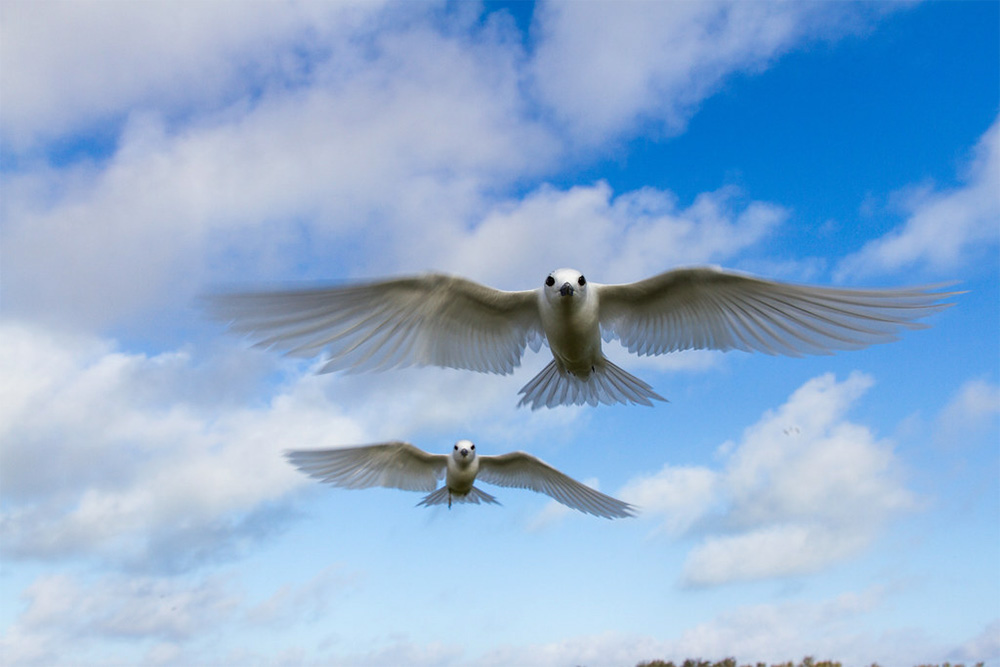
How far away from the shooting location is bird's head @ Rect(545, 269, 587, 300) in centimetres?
1052

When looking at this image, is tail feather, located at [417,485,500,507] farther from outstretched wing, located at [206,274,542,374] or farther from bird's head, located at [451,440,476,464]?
outstretched wing, located at [206,274,542,374]

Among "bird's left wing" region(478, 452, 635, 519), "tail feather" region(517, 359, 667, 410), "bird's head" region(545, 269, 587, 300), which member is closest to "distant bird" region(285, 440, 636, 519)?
"bird's left wing" region(478, 452, 635, 519)

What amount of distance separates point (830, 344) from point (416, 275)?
5294 mm

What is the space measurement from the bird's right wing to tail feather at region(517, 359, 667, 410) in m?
5.58

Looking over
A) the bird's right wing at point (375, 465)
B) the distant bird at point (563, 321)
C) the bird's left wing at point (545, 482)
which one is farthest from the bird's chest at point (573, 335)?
the bird's right wing at point (375, 465)

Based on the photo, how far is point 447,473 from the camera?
17.9 meters

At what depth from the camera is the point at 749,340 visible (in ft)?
36.4

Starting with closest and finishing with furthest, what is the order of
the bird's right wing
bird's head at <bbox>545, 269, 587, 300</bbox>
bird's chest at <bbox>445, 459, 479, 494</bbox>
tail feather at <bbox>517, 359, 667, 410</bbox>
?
bird's head at <bbox>545, 269, 587, 300</bbox>
tail feather at <bbox>517, 359, 667, 410</bbox>
the bird's right wing
bird's chest at <bbox>445, 459, 479, 494</bbox>

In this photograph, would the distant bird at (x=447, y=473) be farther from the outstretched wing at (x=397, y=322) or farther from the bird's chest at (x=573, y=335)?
the bird's chest at (x=573, y=335)

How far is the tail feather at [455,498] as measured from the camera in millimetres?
18281

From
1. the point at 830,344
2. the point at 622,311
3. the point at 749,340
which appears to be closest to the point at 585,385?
the point at 622,311

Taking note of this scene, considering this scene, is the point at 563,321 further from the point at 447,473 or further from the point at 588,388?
the point at 447,473

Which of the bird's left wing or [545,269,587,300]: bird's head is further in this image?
the bird's left wing

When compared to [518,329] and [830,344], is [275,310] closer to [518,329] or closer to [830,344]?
[518,329]
